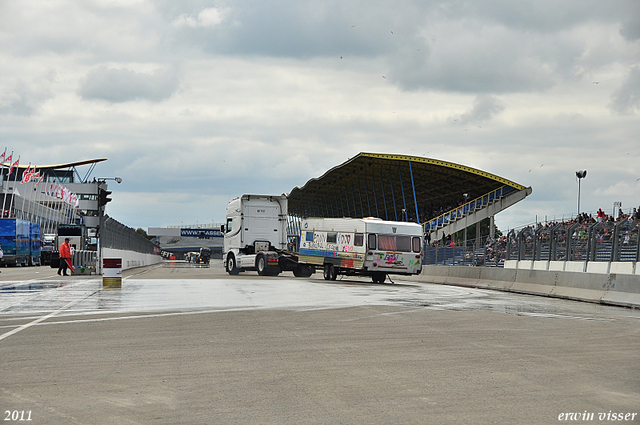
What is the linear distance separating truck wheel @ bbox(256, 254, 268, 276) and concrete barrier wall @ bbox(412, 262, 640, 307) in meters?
8.80

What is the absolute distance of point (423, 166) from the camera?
6800 cm

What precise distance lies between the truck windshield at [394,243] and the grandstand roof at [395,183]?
27393 mm

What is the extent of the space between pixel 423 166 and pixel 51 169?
111 m

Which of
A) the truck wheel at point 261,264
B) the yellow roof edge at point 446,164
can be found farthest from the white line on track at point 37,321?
the yellow roof edge at point 446,164

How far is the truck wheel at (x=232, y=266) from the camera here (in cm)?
3863

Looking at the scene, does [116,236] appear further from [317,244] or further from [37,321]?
[37,321]

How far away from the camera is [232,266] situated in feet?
128

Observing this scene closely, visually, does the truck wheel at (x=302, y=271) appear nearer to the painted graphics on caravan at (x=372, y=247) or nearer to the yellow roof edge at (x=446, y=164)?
the painted graphics on caravan at (x=372, y=247)

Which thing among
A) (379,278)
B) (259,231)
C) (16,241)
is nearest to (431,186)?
(16,241)

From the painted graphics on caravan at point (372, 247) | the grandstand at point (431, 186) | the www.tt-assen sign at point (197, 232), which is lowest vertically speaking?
the painted graphics on caravan at point (372, 247)

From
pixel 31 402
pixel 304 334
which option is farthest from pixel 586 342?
pixel 31 402

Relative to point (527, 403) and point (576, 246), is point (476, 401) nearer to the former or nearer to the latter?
point (527, 403)

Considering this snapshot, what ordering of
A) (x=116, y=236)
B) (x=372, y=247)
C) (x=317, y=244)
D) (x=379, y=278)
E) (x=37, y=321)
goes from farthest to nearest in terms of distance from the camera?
1. (x=116, y=236)
2. (x=317, y=244)
3. (x=379, y=278)
4. (x=372, y=247)
5. (x=37, y=321)

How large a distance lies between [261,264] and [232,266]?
2.67 m
